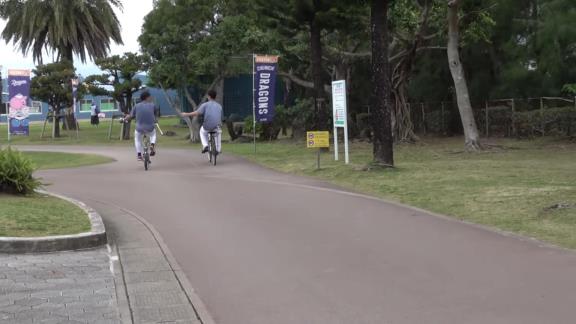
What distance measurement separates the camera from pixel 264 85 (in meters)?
21.9

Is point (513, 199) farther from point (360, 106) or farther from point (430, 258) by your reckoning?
point (360, 106)

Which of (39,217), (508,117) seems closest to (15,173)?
(39,217)

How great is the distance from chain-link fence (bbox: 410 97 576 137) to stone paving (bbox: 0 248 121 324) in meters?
20.7

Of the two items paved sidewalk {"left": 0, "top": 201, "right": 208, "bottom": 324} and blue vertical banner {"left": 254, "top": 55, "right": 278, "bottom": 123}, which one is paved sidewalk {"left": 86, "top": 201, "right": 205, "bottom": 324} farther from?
blue vertical banner {"left": 254, "top": 55, "right": 278, "bottom": 123}

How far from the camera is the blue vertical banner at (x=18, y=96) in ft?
93.9

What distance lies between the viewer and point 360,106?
1308 inches

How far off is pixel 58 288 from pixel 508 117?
75.7 ft

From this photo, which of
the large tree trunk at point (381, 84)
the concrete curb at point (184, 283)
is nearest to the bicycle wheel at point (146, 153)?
the large tree trunk at point (381, 84)

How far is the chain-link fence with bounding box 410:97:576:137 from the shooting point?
2436cm

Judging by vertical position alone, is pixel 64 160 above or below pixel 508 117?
below

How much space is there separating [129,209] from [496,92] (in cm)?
2093

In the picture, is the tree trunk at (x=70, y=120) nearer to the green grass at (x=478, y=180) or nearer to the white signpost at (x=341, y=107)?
the green grass at (x=478, y=180)

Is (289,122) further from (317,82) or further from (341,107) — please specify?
(341,107)

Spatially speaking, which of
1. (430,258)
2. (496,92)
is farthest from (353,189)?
(496,92)
